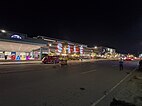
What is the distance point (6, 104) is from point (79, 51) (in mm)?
113590

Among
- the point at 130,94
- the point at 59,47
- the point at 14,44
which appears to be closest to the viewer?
the point at 130,94

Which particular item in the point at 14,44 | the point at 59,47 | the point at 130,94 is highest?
the point at 59,47

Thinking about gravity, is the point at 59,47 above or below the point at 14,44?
above

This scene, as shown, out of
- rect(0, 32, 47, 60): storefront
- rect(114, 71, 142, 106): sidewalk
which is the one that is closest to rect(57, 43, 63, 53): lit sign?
rect(0, 32, 47, 60): storefront

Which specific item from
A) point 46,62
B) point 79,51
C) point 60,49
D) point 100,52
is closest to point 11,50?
point 46,62

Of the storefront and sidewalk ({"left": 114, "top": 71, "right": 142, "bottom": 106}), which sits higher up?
the storefront

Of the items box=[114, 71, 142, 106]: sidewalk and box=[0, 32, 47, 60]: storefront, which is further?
box=[0, 32, 47, 60]: storefront

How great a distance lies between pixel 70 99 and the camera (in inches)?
267

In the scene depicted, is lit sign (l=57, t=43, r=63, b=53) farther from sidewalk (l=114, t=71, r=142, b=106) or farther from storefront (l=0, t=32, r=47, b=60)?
sidewalk (l=114, t=71, r=142, b=106)

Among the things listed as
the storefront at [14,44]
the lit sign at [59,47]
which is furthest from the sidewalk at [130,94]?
the lit sign at [59,47]

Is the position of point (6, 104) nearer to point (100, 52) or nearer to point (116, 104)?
point (116, 104)

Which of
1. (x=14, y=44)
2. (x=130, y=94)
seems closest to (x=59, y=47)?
(x=14, y=44)

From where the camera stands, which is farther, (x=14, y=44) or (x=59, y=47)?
(x=59, y=47)

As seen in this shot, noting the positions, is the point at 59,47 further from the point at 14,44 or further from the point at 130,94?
the point at 130,94
